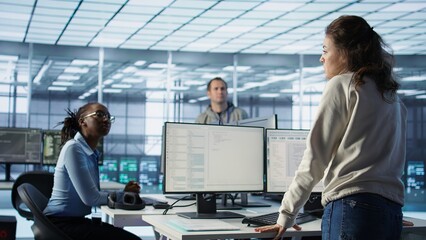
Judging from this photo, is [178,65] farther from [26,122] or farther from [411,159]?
[411,159]

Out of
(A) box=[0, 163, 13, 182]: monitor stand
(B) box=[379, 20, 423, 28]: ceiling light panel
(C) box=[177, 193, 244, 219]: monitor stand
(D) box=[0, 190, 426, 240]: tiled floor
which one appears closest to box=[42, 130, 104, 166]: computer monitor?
(A) box=[0, 163, 13, 182]: monitor stand

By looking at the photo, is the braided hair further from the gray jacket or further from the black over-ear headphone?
the gray jacket

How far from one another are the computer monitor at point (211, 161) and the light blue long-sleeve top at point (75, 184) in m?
0.59

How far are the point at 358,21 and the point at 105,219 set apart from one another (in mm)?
2575

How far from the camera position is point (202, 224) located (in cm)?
269

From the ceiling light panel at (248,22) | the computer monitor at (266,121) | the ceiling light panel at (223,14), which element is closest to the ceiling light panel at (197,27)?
the ceiling light panel at (248,22)

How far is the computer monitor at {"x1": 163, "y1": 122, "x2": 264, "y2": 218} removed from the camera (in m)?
3.04

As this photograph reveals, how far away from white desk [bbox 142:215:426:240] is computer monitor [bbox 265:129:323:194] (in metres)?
0.42

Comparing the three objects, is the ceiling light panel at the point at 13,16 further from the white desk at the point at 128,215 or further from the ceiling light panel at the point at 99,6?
the white desk at the point at 128,215

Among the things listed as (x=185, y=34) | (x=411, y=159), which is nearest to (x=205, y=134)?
(x=185, y=34)

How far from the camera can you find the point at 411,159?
42.7 feet

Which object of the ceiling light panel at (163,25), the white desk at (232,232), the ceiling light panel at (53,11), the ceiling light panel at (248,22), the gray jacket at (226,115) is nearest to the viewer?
the white desk at (232,232)

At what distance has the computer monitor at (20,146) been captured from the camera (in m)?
6.72

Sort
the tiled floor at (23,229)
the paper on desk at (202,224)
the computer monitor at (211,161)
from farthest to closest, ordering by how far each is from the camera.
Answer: the tiled floor at (23,229), the computer monitor at (211,161), the paper on desk at (202,224)
